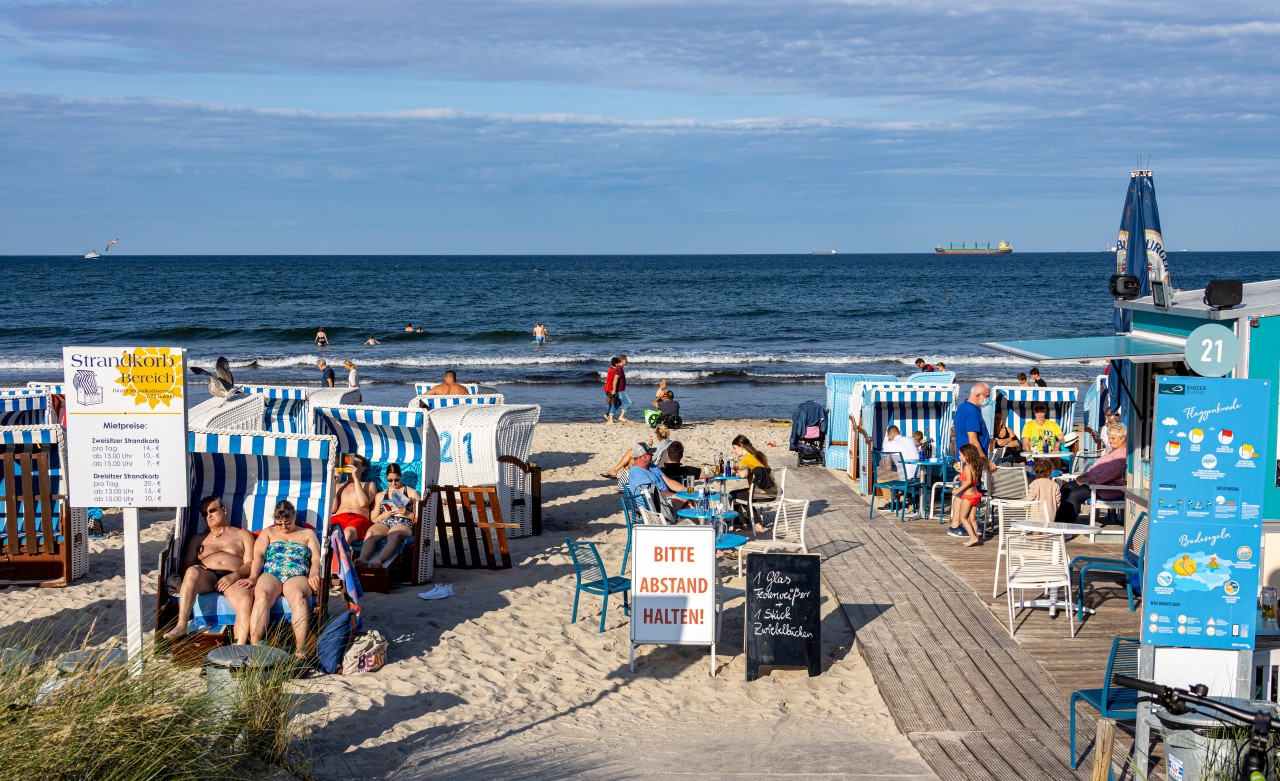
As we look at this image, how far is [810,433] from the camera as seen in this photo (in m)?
16.4

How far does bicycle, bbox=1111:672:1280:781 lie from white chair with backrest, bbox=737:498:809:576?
16.2ft

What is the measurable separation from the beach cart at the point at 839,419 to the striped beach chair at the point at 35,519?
9.81 metres

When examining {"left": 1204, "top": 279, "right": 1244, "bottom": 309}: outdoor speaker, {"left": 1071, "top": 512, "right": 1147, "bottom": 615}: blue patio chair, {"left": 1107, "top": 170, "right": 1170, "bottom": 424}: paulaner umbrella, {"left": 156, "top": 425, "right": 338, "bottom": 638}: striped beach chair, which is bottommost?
{"left": 1071, "top": 512, "right": 1147, "bottom": 615}: blue patio chair

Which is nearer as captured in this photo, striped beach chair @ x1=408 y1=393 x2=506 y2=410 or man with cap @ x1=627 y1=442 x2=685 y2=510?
man with cap @ x1=627 y1=442 x2=685 y2=510

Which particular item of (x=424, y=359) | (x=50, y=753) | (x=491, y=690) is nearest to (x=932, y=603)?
(x=491, y=690)

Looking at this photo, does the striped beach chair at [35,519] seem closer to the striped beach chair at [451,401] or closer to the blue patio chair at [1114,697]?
the striped beach chair at [451,401]

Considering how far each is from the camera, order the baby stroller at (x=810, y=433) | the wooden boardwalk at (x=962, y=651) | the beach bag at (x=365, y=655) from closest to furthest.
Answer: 1. the wooden boardwalk at (x=962, y=651)
2. the beach bag at (x=365, y=655)
3. the baby stroller at (x=810, y=433)

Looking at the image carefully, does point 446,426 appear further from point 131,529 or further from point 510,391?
point 510,391

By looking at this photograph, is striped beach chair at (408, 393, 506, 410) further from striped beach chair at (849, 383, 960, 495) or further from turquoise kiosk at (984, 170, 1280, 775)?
turquoise kiosk at (984, 170, 1280, 775)

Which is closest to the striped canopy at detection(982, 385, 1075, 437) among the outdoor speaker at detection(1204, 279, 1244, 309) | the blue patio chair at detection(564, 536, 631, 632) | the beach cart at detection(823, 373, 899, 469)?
the beach cart at detection(823, 373, 899, 469)

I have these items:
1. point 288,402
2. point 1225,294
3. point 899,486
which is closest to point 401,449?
point 288,402

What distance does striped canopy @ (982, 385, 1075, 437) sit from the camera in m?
15.8

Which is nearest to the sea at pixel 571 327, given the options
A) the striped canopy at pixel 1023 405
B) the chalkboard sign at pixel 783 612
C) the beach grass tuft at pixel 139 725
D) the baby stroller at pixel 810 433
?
the striped canopy at pixel 1023 405

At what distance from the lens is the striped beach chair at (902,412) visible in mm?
14539
